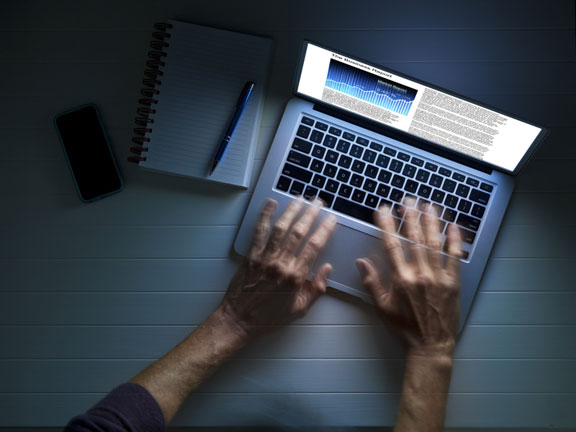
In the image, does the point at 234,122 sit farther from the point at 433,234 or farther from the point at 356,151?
the point at 433,234

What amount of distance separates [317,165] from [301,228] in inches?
4.9

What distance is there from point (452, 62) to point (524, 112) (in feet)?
0.56

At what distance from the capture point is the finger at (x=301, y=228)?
0.77 metres

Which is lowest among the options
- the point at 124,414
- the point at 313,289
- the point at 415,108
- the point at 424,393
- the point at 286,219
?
the point at 124,414

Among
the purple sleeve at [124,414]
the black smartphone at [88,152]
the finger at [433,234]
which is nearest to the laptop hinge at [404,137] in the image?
the finger at [433,234]

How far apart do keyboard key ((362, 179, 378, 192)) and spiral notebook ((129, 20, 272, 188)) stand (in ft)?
0.74

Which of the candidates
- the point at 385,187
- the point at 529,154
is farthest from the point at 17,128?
the point at 529,154

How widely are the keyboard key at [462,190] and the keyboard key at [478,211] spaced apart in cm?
3

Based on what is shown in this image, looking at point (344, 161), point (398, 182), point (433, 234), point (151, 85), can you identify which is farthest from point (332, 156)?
point (151, 85)

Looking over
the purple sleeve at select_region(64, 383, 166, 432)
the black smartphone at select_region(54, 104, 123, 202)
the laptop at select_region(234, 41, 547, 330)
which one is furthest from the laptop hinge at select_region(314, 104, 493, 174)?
the purple sleeve at select_region(64, 383, 166, 432)

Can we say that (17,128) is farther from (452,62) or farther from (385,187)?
(452,62)

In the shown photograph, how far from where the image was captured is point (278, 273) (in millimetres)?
786

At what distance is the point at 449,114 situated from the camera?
715 mm

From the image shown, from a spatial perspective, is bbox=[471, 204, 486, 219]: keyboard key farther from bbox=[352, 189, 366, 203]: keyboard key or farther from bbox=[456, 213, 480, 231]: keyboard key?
bbox=[352, 189, 366, 203]: keyboard key
